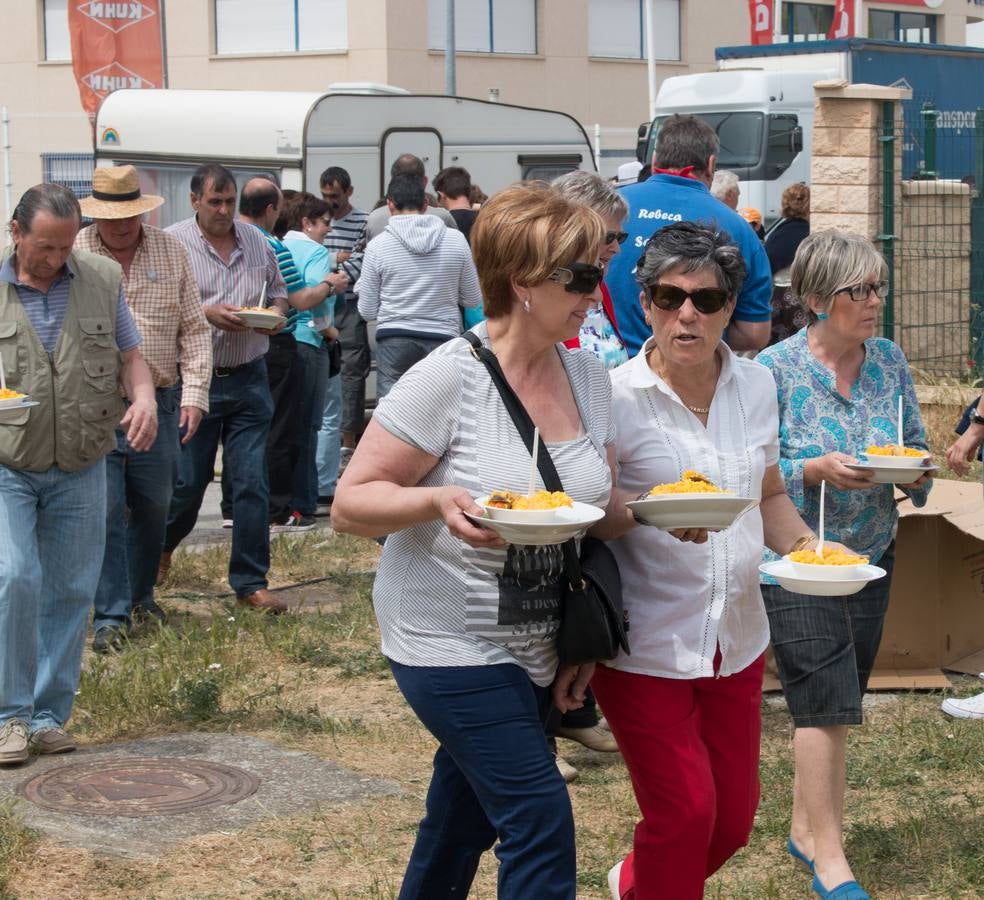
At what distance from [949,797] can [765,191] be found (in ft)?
53.4

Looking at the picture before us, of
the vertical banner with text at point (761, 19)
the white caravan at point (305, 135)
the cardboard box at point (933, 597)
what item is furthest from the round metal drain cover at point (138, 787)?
the vertical banner with text at point (761, 19)

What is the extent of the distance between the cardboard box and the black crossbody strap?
3275 mm

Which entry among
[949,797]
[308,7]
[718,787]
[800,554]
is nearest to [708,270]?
[800,554]

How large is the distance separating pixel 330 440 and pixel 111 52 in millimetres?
10767

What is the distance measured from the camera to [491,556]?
350 cm

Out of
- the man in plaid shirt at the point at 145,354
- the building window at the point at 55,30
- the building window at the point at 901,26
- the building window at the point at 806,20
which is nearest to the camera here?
the man in plaid shirt at the point at 145,354

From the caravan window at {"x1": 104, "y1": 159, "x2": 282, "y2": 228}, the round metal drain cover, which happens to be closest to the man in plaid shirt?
the round metal drain cover

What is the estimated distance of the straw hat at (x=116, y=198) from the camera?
7078 mm

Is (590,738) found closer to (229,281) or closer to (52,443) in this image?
(52,443)

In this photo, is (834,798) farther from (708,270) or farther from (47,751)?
(47,751)

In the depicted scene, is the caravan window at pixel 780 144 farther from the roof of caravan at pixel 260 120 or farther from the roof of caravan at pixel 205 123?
the roof of caravan at pixel 205 123

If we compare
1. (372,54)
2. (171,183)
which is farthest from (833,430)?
(372,54)

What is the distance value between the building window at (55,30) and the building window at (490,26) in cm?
827

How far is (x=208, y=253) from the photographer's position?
26.8 feet
